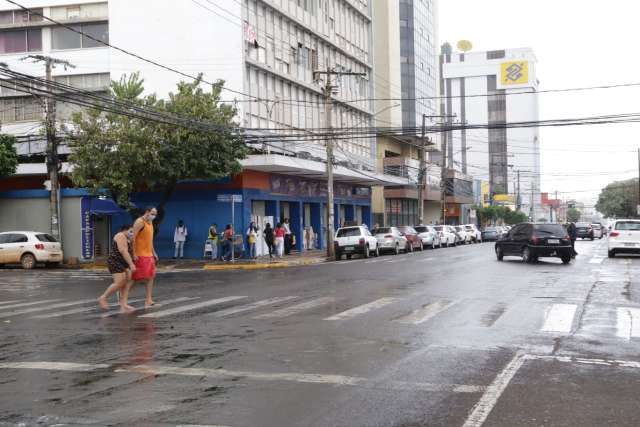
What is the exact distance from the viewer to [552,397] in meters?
6.43

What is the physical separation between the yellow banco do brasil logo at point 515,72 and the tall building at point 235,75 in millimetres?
111579

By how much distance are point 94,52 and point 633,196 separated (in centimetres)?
9314

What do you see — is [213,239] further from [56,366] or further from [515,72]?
[515,72]

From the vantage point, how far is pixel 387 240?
38406 millimetres

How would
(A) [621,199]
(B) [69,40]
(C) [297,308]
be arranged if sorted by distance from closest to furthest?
(C) [297,308] → (B) [69,40] → (A) [621,199]

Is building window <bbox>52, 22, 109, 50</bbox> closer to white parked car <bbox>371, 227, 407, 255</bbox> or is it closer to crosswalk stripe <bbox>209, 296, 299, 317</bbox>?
white parked car <bbox>371, 227, 407, 255</bbox>

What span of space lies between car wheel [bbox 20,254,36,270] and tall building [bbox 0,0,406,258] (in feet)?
15.7

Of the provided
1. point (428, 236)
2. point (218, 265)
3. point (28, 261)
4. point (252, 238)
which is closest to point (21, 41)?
point (28, 261)

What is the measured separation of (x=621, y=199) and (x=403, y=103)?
2019 inches

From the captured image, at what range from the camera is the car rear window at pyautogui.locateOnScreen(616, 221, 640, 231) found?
30.4 m

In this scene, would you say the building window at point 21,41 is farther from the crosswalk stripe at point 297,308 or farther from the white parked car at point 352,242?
the crosswalk stripe at point 297,308

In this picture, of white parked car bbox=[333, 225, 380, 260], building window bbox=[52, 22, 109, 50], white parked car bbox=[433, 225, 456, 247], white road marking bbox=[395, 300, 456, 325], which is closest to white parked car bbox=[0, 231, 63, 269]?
white parked car bbox=[333, 225, 380, 260]

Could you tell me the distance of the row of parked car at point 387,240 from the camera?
34.6 metres

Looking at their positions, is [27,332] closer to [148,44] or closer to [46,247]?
[46,247]
